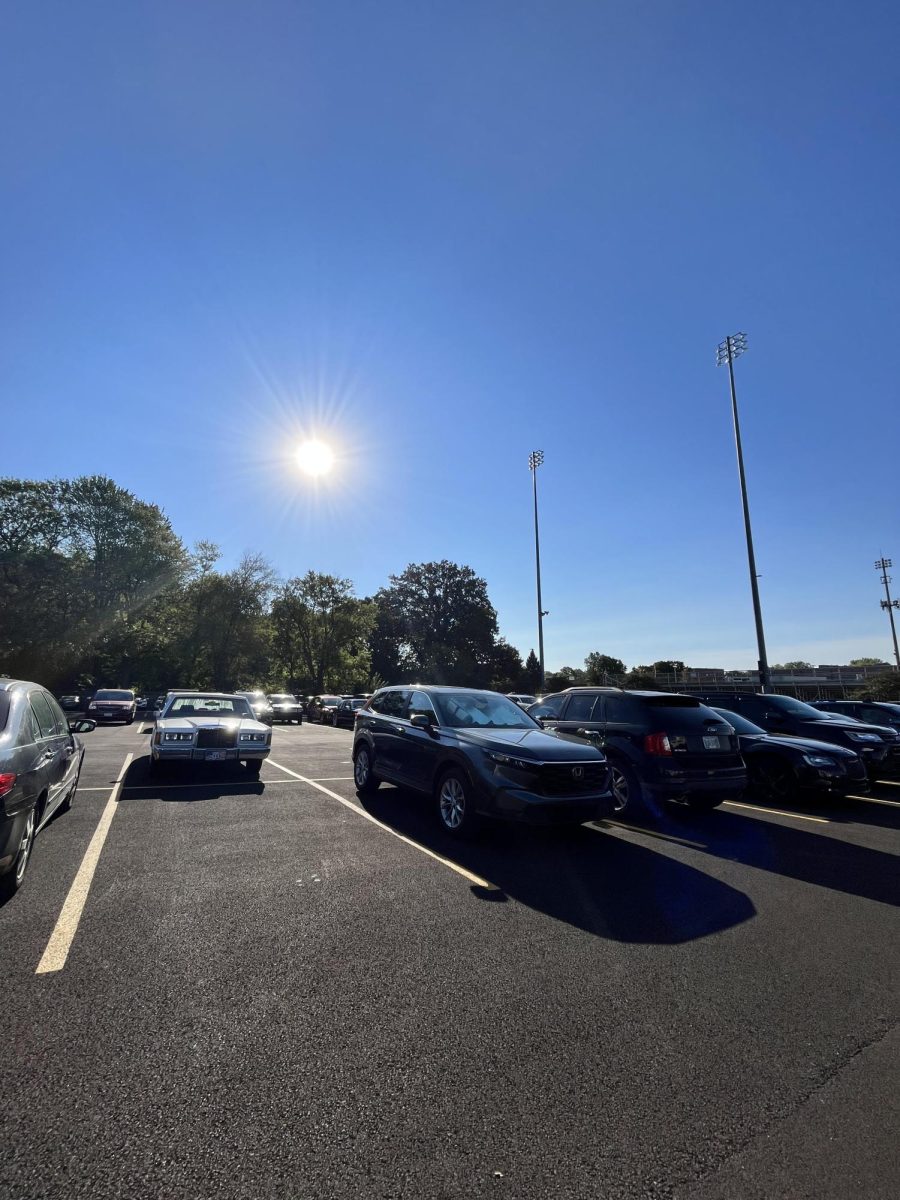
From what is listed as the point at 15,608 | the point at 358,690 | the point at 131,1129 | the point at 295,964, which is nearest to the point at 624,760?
the point at 295,964

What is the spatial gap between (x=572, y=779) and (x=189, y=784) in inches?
274

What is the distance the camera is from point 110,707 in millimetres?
26672

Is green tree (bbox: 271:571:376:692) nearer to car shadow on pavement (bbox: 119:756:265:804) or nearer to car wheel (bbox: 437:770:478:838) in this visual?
car shadow on pavement (bbox: 119:756:265:804)

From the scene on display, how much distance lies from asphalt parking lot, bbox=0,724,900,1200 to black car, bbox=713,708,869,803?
3151 millimetres

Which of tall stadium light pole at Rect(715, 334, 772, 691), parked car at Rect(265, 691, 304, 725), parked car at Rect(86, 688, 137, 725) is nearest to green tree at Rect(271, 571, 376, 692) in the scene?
parked car at Rect(265, 691, 304, 725)

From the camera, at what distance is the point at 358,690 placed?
62.6 meters

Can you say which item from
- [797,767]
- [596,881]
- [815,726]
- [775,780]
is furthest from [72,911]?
[815,726]

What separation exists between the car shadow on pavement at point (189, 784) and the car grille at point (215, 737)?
2.15 ft

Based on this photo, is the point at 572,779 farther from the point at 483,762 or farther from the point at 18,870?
the point at 18,870

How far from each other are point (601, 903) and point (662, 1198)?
2818mm

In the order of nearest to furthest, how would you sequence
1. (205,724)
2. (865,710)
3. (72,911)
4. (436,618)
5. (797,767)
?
(72,911) < (797,767) < (205,724) < (865,710) < (436,618)

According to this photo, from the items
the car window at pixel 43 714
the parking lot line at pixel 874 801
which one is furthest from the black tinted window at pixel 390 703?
the parking lot line at pixel 874 801

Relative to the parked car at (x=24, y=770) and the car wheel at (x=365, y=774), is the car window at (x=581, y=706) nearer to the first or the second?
the car wheel at (x=365, y=774)

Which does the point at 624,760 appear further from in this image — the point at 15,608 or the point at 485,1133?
the point at 15,608
